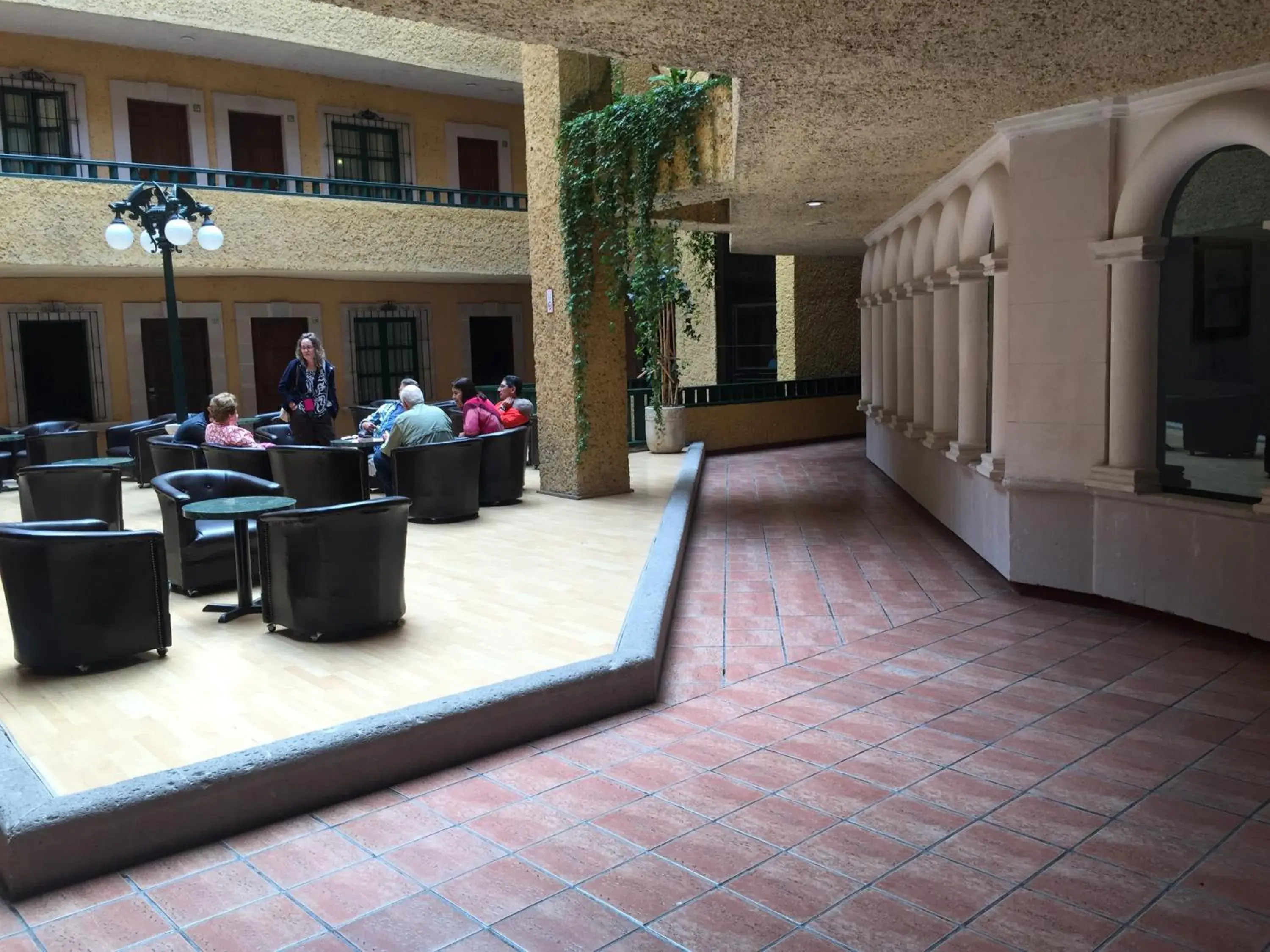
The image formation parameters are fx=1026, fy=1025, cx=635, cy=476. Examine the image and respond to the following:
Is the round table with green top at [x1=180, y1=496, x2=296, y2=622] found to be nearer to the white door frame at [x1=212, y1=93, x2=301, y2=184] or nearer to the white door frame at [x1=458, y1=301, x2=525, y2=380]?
the white door frame at [x1=212, y1=93, x2=301, y2=184]

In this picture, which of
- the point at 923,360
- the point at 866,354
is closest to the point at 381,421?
the point at 923,360

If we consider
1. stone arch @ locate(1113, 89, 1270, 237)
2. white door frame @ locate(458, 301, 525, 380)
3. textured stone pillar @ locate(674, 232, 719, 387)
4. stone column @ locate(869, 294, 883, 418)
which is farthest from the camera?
white door frame @ locate(458, 301, 525, 380)

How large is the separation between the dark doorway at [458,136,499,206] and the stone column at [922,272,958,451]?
12386 mm

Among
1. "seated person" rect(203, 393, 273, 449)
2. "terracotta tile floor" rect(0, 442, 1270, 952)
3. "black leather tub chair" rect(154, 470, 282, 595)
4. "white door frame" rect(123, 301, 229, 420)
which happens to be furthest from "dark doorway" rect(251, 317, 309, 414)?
"terracotta tile floor" rect(0, 442, 1270, 952)

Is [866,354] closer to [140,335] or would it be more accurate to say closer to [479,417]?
[479,417]

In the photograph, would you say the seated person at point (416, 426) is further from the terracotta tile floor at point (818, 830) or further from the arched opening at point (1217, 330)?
the arched opening at point (1217, 330)

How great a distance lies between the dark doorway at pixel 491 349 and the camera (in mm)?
20312

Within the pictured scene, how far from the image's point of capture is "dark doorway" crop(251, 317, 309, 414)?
17.6 metres

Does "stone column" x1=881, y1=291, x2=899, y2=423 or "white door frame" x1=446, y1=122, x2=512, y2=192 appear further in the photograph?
"white door frame" x1=446, y1=122, x2=512, y2=192

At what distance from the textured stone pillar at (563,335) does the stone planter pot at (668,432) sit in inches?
152

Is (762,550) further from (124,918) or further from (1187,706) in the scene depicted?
(124,918)

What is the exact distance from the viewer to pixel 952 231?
350 inches

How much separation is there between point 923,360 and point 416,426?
518cm

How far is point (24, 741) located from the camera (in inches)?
172
